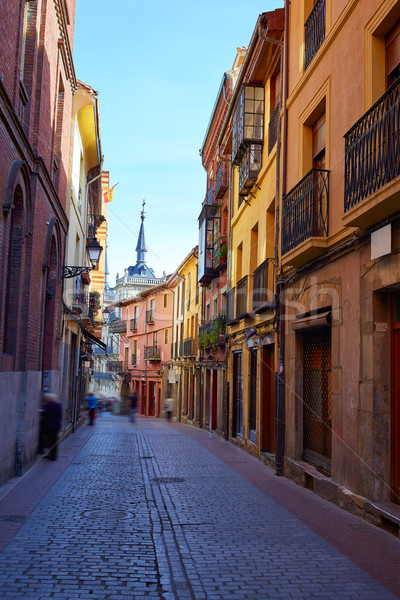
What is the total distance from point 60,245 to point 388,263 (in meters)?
9.37

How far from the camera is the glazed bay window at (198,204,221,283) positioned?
2248cm

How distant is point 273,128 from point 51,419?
7.96 meters

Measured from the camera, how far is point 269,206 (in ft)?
44.3

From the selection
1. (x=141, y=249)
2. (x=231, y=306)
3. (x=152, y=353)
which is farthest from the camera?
(x=141, y=249)

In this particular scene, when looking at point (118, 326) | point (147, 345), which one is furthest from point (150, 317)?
point (118, 326)

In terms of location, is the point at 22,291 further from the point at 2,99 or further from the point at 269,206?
the point at 269,206

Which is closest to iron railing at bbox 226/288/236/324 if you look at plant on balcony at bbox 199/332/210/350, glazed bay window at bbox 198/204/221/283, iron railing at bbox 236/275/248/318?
iron railing at bbox 236/275/248/318

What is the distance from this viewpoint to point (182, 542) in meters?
6.24

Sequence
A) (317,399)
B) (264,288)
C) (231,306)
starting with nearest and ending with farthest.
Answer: (317,399), (264,288), (231,306)

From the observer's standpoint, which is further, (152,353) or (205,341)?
(152,353)

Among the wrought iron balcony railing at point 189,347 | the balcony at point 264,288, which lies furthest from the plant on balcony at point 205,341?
the balcony at point 264,288

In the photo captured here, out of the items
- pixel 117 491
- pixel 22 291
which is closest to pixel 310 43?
pixel 22 291

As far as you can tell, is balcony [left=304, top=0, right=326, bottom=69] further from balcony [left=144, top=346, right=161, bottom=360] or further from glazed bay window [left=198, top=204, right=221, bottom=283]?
balcony [left=144, top=346, right=161, bottom=360]

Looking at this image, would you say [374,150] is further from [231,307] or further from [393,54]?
[231,307]
